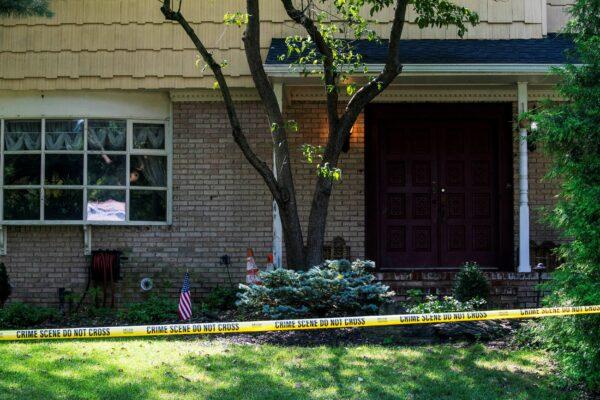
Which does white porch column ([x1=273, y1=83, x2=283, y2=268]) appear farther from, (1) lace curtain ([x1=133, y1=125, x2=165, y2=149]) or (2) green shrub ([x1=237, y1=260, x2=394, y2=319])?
(1) lace curtain ([x1=133, y1=125, x2=165, y2=149])

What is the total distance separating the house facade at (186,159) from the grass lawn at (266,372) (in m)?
3.64

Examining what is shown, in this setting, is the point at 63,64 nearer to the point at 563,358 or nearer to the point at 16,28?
the point at 16,28

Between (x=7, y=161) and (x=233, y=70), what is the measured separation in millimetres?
3647

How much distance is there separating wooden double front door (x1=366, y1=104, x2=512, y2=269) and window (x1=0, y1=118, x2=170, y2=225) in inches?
126

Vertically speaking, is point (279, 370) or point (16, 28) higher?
point (16, 28)

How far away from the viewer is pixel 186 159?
1141 cm

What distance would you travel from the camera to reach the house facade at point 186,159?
11.3 meters

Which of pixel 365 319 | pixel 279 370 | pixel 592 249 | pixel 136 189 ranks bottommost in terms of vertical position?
pixel 279 370

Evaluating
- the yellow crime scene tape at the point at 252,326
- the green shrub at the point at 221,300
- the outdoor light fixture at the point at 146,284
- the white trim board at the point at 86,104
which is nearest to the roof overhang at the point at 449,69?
the white trim board at the point at 86,104

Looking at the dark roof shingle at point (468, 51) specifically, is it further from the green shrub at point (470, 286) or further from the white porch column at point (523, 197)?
the green shrub at point (470, 286)

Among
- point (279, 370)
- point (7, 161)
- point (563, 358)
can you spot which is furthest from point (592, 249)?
point (7, 161)

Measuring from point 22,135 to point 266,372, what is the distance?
21.9 ft

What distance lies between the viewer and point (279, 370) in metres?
6.78

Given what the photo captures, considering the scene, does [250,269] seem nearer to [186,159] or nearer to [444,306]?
[186,159]
